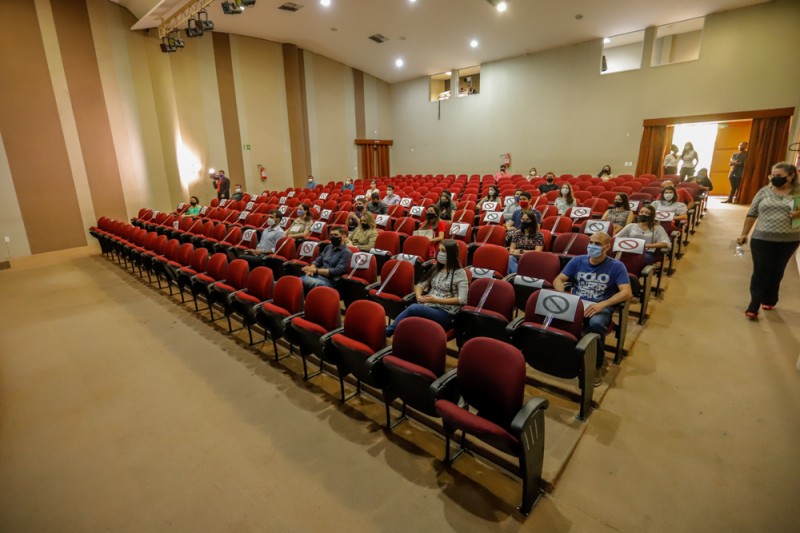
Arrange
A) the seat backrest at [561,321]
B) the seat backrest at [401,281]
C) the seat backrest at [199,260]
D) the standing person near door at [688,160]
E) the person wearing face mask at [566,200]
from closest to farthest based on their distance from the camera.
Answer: the seat backrest at [561,321] → the seat backrest at [401,281] → the seat backrest at [199,260] → the person wearing face mask at [566,200] → the standing person near door at [688,160]

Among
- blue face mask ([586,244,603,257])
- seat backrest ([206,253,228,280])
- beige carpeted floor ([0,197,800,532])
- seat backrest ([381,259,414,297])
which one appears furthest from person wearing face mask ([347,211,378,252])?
blue face mask ([586,244,603,257])

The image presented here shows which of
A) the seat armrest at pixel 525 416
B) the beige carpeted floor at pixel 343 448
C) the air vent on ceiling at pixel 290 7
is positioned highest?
the air vent on ceiling at pixel 290 7

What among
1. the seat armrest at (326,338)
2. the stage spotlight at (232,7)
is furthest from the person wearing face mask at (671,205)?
the stage spotlight at (232,7)

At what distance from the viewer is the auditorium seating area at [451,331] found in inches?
77.6

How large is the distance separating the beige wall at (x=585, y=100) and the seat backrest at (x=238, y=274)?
1123 centimetres

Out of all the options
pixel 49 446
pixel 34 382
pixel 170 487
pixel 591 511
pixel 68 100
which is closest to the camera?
pixel 591 511

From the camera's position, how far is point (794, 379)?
2.76m

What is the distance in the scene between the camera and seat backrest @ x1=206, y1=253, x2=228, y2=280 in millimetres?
4297

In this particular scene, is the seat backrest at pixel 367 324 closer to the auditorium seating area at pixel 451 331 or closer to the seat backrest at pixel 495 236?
the auditorium seating area at pixel 451 331

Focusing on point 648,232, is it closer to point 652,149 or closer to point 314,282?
Result: point 314,282

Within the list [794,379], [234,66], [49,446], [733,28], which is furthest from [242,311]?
[733,28]

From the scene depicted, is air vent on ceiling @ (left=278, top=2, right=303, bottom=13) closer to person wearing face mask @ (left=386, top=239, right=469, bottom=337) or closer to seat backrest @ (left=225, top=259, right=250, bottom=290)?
seat backrest @ (left=225, top=259, right=250, bottom=290)

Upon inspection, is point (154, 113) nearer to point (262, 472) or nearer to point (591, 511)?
point (262, 472)

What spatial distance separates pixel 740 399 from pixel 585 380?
1235 millimetres
